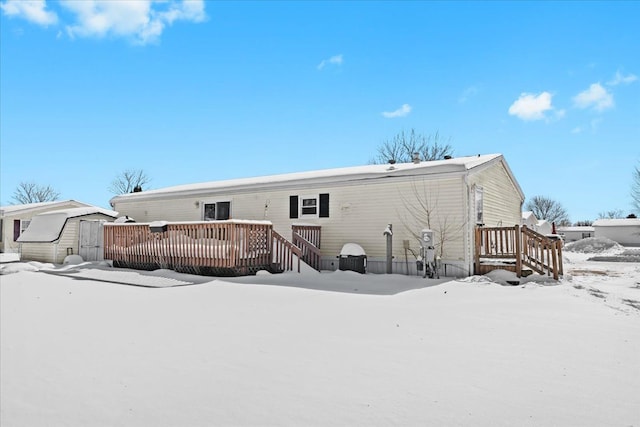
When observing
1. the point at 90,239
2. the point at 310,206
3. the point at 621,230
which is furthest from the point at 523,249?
the point at 621,230


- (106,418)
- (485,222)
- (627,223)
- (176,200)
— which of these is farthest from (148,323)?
(627,223)

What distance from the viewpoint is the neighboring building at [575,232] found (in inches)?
2254

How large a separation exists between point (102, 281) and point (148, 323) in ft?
17.4

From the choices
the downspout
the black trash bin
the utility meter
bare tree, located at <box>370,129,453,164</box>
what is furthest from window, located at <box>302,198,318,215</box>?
bare tree, located at <box>370,129,453,164</box>

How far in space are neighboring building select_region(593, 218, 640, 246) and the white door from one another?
52.7 metres

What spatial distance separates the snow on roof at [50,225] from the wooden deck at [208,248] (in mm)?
4101

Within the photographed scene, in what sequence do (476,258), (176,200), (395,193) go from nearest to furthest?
1. (476,258)
2. (395,193)
3. (176,200)

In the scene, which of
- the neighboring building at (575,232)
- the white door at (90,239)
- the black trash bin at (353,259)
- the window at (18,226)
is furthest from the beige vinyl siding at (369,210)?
the neighboring building at (575,232)

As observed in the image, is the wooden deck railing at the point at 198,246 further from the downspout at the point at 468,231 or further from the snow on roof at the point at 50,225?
the downspout at the point at 468,231

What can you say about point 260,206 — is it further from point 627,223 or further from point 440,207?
point 627,223

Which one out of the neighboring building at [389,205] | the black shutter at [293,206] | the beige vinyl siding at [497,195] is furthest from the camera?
the black shutter at [293,206]

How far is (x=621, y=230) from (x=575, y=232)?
14.1 m

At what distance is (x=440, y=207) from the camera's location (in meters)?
11.0

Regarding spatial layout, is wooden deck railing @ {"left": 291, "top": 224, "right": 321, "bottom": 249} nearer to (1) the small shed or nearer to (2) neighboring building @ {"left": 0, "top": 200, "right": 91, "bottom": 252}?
(1) the small shed
